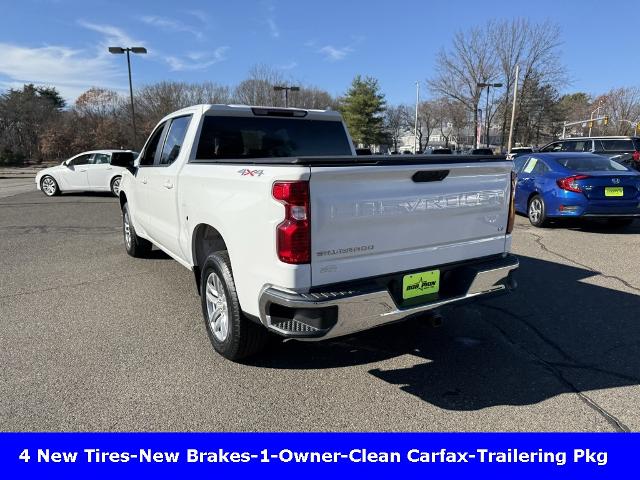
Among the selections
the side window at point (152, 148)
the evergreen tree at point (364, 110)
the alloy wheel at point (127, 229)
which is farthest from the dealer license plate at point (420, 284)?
the evergreen tree at point (364, 110)

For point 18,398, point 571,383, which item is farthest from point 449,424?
point 18,398

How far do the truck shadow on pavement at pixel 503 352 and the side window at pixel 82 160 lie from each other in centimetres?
1495

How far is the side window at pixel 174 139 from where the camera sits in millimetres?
4594

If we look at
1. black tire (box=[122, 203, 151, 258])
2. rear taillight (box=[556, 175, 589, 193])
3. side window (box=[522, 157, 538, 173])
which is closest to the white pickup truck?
black tire (box=[122, 203, 151, 258])

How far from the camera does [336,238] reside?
2711 millimetres

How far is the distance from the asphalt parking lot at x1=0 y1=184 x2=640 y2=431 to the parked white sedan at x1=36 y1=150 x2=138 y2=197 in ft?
35.2

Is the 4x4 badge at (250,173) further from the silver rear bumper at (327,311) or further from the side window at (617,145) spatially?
the side window at (617,145)

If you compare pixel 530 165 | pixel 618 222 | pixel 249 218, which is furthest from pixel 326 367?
pixel 618 222

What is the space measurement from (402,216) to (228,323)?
59.0 inches

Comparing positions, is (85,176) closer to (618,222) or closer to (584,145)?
(618,222)

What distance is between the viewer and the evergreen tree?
62.8m

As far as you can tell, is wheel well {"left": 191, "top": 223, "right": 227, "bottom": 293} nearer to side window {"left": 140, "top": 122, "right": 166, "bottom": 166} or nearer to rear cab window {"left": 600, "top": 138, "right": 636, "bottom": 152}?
side window {"left": 140, "top": 122, "right": 166, "bottom": 166}

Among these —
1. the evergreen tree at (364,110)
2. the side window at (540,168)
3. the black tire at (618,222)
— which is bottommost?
the black tire at (618,222)

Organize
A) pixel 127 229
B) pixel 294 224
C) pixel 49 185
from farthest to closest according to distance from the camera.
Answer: pixel 49 185 → pixel 127 229 → pixel 294 224
